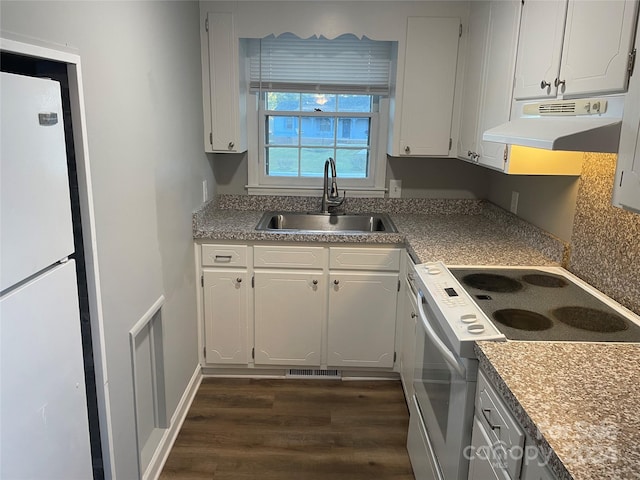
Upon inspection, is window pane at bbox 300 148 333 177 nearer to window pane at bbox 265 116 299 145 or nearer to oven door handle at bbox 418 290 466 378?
window pane at bbox 265 116 299 145

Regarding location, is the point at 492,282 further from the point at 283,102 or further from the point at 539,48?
the point at 283,102

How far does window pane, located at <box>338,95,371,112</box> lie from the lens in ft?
11.0

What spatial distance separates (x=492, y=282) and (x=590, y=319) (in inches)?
16.0

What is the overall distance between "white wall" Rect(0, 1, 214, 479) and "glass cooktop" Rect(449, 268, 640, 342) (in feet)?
4.18

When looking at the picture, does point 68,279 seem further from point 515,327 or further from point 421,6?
point 421,6

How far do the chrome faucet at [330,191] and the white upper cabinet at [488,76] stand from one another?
0.80m

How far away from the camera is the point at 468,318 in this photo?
1.60m

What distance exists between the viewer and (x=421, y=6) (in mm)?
2863

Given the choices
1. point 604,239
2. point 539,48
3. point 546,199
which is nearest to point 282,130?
point 546,199

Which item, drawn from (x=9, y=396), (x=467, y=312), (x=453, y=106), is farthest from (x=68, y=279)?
(x=453, y=106)

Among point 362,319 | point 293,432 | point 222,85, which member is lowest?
point 293,432

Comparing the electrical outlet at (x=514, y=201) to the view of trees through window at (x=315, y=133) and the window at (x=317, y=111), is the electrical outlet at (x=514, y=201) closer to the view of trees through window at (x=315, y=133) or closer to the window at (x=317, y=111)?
the window at (x=317, y=111)

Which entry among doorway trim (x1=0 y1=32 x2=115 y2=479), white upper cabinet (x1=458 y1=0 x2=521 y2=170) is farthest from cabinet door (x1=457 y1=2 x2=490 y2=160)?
doorway trim (x1=0 y1=32 x2=115 y2=479)

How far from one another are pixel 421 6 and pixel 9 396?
274 centimetres
